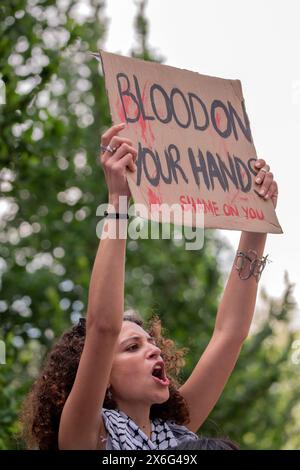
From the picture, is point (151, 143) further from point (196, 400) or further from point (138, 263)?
point (138, 263)

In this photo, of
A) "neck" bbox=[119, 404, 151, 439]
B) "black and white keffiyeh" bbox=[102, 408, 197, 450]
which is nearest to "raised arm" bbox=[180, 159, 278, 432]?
"black and white keffiyeh" bbox=[102, 408, 197, 450]

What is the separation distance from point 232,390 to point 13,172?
3.36m

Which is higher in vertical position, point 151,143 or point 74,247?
point 74,247

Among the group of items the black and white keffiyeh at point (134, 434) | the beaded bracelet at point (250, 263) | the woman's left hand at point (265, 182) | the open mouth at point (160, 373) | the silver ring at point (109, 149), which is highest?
the silver ring at point (109, 149)

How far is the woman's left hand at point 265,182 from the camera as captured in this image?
3.28m

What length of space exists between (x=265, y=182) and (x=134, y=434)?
80cm

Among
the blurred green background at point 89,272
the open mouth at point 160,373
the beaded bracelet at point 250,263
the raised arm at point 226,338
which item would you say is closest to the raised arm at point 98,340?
the open mouth at point 160,373

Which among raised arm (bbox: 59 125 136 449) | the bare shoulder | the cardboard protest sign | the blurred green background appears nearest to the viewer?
raised arm (bbox: 59 125 136 449)

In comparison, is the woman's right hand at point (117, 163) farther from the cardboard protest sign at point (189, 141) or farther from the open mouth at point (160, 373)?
the open mouth at point (160, 373)

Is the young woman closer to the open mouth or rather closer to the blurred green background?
the open mouth

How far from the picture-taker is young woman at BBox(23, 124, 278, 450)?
9.24ft
